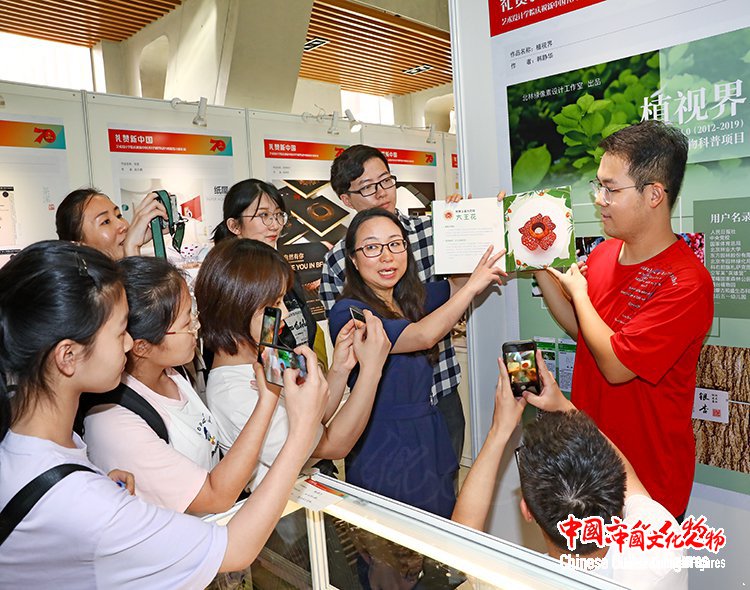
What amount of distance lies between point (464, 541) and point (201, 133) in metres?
4.20

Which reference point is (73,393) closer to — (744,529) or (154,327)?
(154,327)

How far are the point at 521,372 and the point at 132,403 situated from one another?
1008 mm

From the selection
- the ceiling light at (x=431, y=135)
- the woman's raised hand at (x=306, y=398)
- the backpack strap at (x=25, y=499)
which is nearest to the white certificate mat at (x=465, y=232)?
the woman's raised hand at (x=306, y=398)

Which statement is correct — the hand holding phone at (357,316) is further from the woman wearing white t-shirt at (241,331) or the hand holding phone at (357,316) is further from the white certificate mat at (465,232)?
the white certificate mat at (465,232)

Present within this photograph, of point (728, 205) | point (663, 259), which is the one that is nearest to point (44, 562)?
point (663, 259)

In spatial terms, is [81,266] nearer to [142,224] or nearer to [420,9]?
[142,224]

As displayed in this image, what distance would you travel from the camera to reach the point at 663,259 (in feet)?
5.82

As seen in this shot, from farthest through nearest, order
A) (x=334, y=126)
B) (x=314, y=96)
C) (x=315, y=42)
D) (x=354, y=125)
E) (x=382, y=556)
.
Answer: (x=314, y=96) < (x=315, y=42) < (x=354, y=125) < (x=334, y=126) < (x=382, y=556)

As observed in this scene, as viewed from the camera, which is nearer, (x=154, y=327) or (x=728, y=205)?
(x=154, y=327)

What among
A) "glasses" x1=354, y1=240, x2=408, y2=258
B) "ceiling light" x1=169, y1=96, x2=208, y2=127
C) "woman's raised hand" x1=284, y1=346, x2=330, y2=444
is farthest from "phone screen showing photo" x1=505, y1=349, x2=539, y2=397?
"ceiling light" x1=169, y1=96, x2=208, y2=127

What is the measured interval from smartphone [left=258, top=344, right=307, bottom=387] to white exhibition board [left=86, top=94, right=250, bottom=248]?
3295 millimetres

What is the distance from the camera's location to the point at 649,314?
169 cm

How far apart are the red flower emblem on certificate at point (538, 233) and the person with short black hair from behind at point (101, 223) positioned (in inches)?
71.6

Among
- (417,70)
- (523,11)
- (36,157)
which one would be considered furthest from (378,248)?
(417,70)
